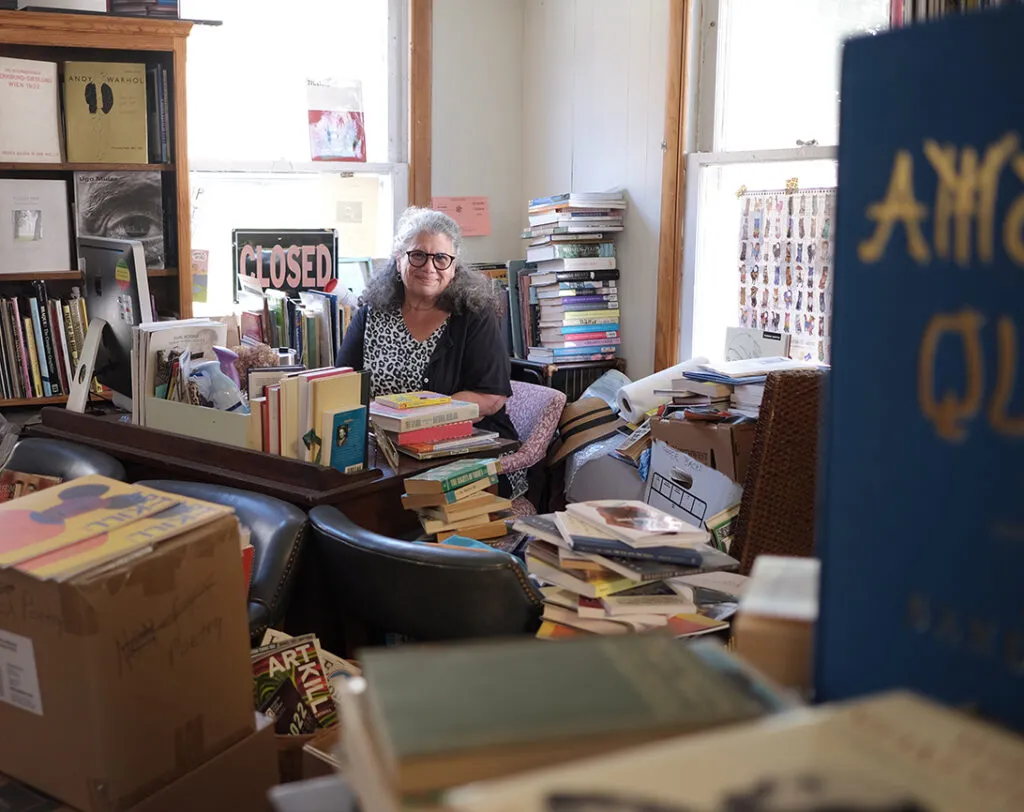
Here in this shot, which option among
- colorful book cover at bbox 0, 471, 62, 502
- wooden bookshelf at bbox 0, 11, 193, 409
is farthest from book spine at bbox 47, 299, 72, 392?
colorful book cover at bbox 0, 471, 62, 502

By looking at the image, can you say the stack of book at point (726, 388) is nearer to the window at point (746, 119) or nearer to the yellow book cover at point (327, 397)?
the window at point (746, 119)

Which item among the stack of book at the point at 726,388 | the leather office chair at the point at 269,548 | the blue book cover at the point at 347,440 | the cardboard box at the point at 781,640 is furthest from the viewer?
the stack of book at the point at 726,388

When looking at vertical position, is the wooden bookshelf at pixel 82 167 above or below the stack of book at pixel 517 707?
above

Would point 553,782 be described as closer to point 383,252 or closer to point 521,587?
point 521,587

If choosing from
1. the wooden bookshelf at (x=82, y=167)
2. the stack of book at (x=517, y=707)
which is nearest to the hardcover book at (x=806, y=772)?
the stack of book at (x=517, y=707)

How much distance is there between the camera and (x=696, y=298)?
449 cm

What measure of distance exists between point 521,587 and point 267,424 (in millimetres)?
1035

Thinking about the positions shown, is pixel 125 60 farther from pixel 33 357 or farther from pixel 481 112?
pixel 481 112

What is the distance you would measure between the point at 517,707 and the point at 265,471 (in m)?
2.23

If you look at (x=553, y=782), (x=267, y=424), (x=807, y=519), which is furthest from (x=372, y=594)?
(x=553, y=782)

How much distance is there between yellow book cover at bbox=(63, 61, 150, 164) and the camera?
416 cm

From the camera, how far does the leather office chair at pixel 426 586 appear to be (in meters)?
2.11

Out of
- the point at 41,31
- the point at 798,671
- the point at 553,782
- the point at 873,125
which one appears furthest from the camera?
the point at 41,31

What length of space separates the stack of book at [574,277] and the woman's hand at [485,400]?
0.77m
